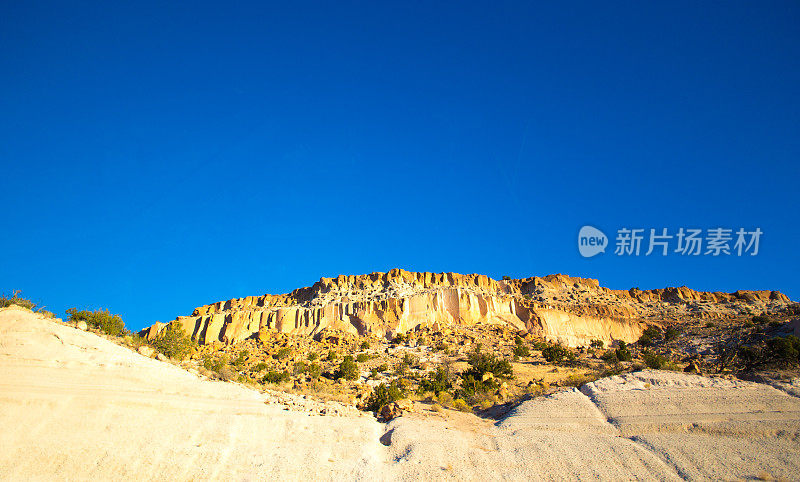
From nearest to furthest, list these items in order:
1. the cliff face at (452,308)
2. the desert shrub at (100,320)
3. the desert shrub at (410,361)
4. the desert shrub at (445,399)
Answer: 1. the desert shrub at (445,399)
2. the desert shrub at (100,320)
3. the desert shrub at (410,361)
4. the cliff face at (452,308)

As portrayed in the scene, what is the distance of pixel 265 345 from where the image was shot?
52.6 m

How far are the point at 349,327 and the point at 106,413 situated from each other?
51769mm

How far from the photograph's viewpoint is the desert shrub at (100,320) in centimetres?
2141

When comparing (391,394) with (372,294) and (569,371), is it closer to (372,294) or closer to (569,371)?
(569,371)

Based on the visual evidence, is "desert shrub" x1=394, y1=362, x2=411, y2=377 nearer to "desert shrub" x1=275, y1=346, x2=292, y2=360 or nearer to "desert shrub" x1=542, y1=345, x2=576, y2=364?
"desert shrub" x1=542, y1=345, x2=576, y2=364

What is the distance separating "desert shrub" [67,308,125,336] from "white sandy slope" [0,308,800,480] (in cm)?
872

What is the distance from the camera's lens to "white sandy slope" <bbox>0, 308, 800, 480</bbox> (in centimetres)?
867

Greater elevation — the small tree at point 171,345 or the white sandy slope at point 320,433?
the small tree at point 171,345

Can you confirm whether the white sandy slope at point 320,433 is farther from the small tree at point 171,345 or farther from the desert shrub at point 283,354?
the desert shrub at point 283,354

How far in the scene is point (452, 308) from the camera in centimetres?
6444

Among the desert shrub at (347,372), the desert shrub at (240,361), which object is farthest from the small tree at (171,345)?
the desert shrub at (347,372)

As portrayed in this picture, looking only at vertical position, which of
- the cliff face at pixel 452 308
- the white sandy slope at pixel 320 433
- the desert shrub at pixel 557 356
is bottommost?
the white sandy slope at pixel 320 433

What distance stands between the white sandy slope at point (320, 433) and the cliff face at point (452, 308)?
47.4 m

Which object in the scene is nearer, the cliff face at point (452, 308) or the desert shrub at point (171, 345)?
the desert shrub at point (171, 345)
